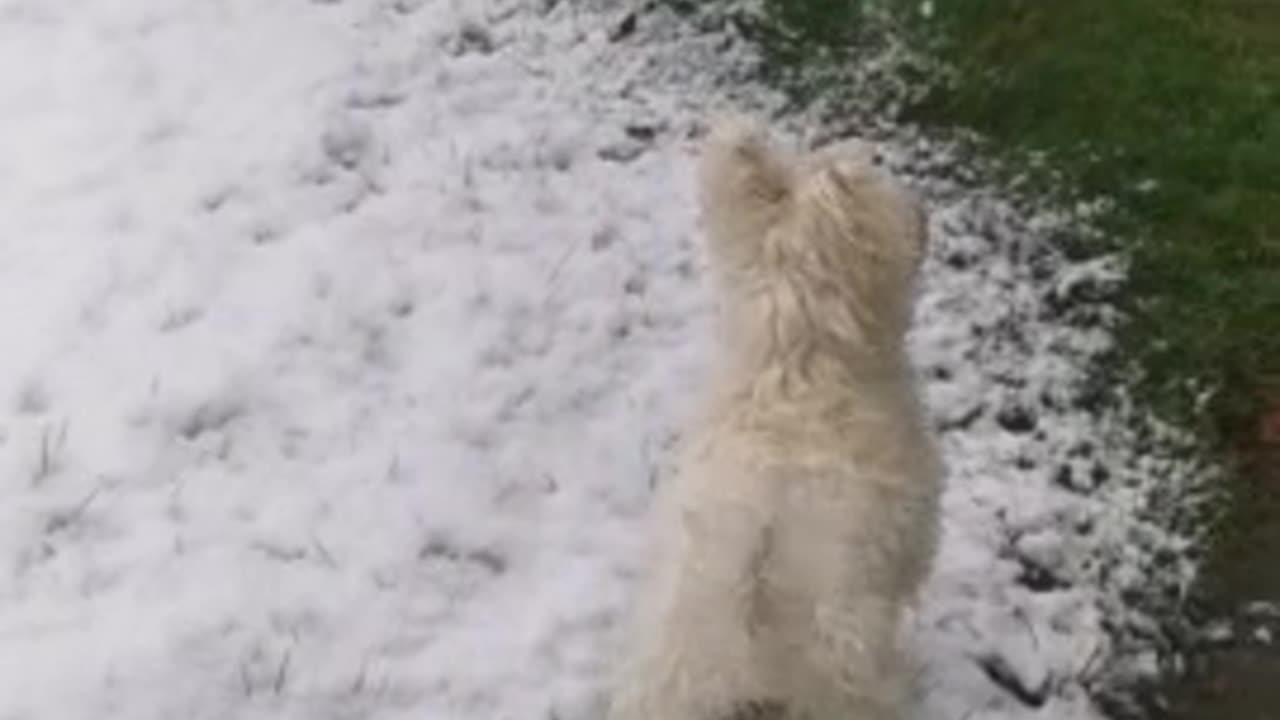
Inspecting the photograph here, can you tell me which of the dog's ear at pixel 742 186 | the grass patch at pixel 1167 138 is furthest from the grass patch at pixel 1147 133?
the dog's ear at pixel 742 186

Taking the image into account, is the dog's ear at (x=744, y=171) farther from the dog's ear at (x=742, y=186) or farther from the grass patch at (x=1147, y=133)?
the grass patch at (x=1147, y=133)

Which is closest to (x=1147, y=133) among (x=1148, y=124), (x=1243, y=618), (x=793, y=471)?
(x=1148, y=124)

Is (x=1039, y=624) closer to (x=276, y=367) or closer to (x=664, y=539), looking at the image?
(x=664, y=539)


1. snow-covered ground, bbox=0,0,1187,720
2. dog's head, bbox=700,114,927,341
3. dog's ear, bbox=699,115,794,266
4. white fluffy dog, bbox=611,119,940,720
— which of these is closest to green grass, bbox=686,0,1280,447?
snow-covered ground, bbox=0,0,1187,720

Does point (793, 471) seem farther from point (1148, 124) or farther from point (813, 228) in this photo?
Answer: point (1148, 124)

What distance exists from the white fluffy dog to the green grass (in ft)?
6.92

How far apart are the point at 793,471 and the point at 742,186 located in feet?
1.86

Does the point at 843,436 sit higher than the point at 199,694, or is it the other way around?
the point at 843,436

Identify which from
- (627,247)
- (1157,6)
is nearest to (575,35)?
(627,247)

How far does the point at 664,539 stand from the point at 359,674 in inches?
39.6

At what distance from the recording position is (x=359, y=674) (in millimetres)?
5566

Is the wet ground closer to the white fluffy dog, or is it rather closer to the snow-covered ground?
the snow-covered ground

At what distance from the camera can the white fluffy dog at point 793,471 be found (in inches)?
179

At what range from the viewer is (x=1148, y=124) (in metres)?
7.75
